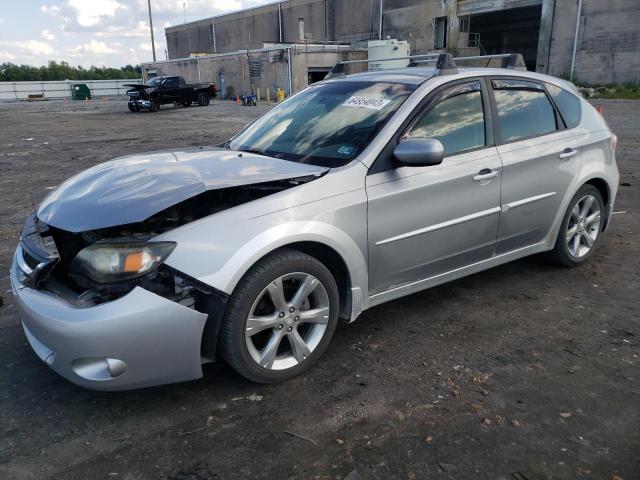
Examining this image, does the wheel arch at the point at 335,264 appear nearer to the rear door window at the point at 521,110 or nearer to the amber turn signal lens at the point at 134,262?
the amber turn signal lens at the point at 134,262

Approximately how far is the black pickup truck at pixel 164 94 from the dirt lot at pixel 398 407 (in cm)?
2691

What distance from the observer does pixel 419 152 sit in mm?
3102

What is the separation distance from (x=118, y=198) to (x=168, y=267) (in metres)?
0.57

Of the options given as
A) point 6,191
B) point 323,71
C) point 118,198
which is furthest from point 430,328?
point 323,71

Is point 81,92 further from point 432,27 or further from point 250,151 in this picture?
point 250,151

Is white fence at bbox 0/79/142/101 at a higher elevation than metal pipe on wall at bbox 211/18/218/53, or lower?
lower

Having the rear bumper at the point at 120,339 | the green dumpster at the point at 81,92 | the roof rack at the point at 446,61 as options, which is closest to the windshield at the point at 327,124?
the roof rack at the point at 446,61

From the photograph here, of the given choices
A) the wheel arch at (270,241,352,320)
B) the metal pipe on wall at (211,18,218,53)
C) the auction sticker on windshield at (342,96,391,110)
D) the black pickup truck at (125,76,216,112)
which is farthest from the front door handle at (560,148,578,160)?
the metal pipe on wall at (211,18,218,53)

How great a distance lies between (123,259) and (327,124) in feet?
5.60

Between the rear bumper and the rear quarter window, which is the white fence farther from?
the rear bumper

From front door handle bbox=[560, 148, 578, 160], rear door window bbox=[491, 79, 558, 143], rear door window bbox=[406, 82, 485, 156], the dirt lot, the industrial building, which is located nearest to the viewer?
the dirt lot

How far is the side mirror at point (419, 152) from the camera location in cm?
310

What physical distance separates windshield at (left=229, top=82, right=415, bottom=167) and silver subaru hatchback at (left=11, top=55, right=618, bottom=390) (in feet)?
0.05

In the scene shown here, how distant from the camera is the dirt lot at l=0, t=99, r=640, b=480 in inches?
92.4
